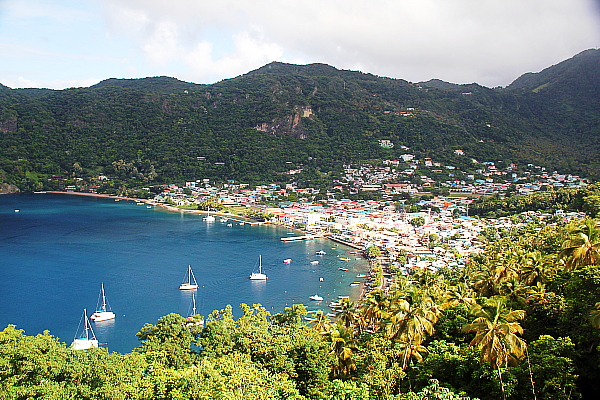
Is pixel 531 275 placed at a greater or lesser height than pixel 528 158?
lesser

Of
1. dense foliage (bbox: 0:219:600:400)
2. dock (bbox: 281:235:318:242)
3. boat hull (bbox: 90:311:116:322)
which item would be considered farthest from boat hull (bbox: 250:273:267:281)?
dense foliage (bbox: 0:219:600:400)

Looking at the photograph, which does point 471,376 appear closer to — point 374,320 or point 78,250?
point 374,320

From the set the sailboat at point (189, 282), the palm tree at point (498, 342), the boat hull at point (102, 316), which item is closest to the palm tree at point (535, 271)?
the palm tree at point (498, 342)

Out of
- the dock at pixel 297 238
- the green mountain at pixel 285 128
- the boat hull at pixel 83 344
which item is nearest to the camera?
the boat hull at pixel 83 344

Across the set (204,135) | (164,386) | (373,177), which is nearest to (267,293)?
(164,386)

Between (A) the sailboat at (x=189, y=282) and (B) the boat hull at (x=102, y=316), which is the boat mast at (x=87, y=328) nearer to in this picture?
(B) the boat hull at (x=102, y=316)

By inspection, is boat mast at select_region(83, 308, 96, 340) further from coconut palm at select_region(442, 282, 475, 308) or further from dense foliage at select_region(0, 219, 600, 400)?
coconut palm at select_region(442, 282, 475, 308)
